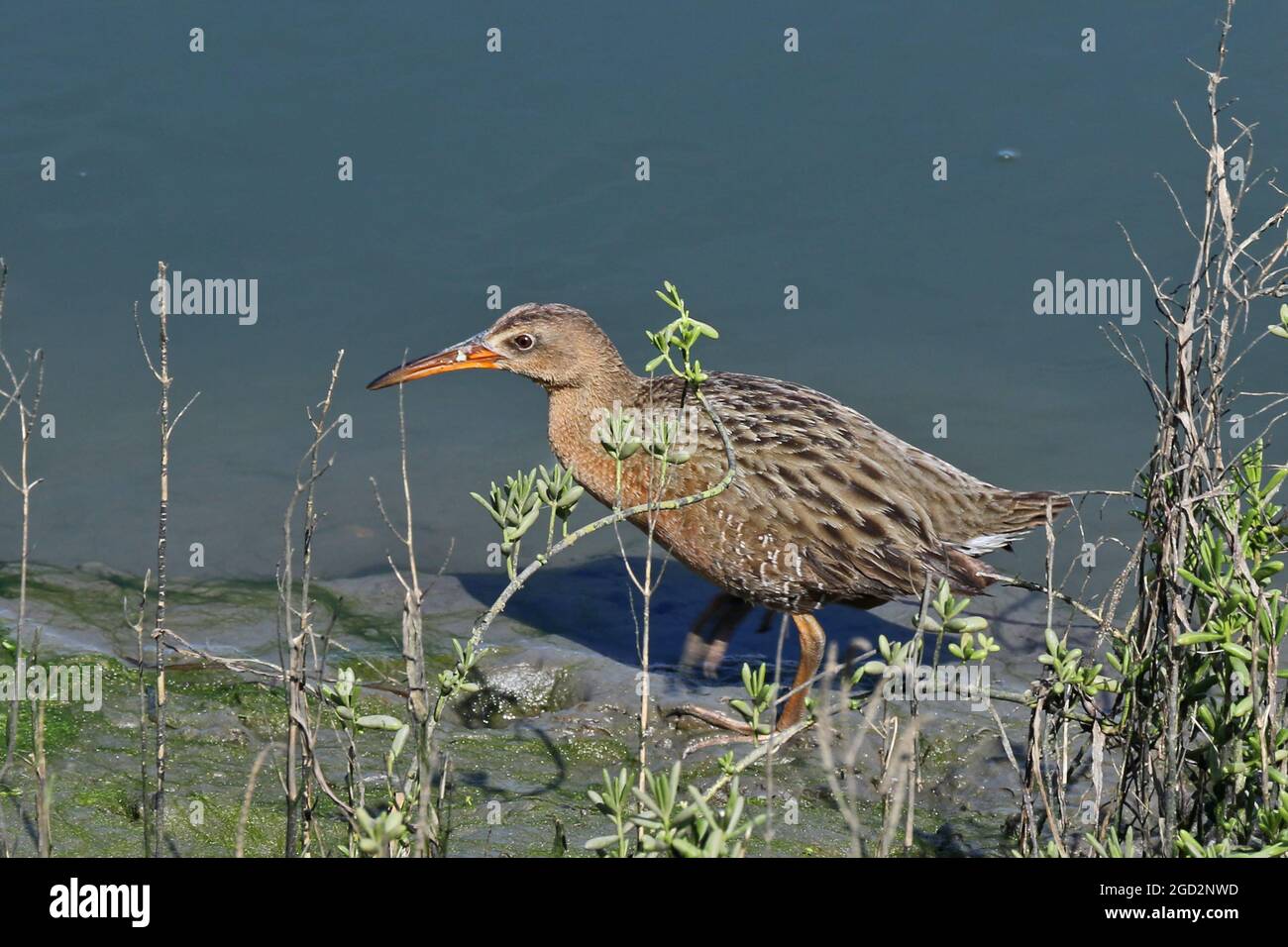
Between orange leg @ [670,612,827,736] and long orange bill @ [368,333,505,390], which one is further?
long orange bill @ [368,333,505,390]

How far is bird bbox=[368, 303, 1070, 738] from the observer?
6.72 metres

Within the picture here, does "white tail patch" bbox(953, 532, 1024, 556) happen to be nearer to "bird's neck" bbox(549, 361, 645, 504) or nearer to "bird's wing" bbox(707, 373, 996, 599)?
"bird's wing" bbox(707, 373, 996, 599)

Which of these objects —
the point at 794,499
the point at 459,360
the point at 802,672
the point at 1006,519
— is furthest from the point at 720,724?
the point at 459,360

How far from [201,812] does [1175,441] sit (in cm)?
338

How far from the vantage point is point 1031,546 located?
27.7 feet

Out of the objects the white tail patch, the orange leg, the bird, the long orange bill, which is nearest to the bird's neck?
the bird

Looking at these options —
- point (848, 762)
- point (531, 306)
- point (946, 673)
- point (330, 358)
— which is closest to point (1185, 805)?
point (848, 762)

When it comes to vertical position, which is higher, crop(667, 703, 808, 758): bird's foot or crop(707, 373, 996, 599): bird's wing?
crop(707, 373, 996, 599): bird's wing

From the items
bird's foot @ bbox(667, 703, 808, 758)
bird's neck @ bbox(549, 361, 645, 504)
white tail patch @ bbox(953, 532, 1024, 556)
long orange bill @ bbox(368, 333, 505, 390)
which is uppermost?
long orange bill @ bbox(368, 333, 505, 390)

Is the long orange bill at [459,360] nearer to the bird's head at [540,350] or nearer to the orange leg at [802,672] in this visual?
the bird's head at [540,350]

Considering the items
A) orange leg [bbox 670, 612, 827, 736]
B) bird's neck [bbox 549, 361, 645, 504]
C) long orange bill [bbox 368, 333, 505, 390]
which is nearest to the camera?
orange leg [bbox 670, 612, 827, 736]

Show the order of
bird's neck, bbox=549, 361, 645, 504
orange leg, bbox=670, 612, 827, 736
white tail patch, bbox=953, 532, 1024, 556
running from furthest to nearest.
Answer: bird's neck, bbox=549, 361, 645, 504 → white tail patch, bbox=953, 532, 1024, 556 → orange leg, bbox=670, 612, 827, 736

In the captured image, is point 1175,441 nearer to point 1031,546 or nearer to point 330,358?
point 1031,546

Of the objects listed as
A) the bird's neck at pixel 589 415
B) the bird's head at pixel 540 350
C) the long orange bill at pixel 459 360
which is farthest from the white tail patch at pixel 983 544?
the long orange bill at pixel 459 360
